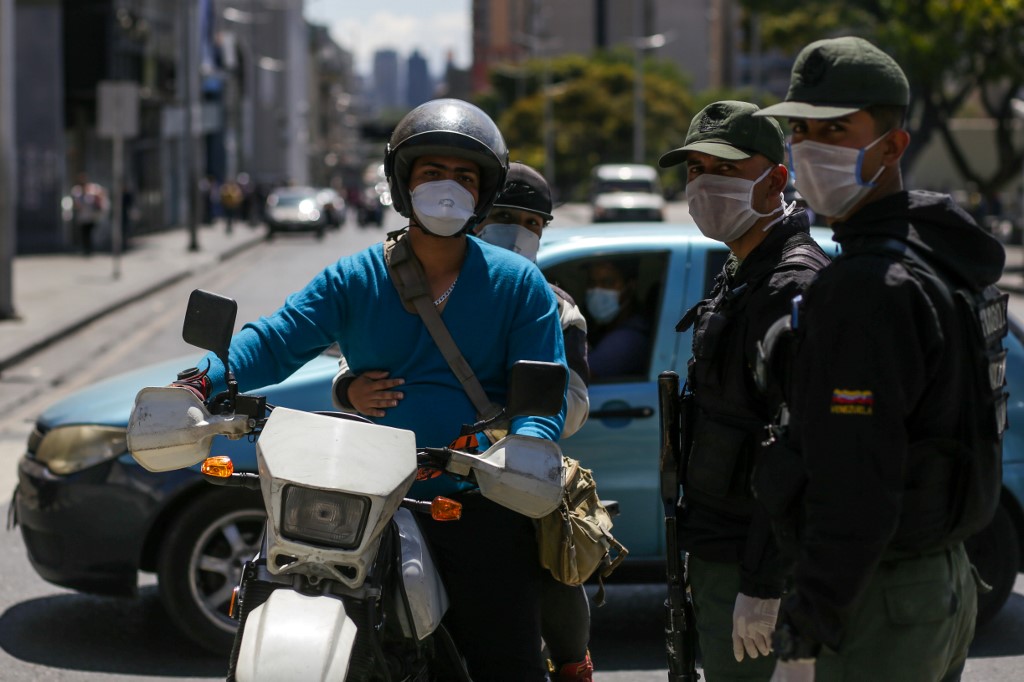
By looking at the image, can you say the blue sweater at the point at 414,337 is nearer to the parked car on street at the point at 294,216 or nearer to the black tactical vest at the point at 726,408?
the black tactical vest at the point at 726,408

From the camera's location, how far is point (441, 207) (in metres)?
3.40

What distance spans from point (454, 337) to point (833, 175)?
38.1 inches

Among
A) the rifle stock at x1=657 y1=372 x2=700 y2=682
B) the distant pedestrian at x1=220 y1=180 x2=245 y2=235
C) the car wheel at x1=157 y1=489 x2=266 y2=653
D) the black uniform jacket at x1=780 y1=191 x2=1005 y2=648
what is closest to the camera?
the black uniform jacket at x1=780 y1=191 x2=1005 y2=648

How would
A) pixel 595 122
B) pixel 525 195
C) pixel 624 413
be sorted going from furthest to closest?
pixel 595 122 → pixel 624 413 → pixel 525 195

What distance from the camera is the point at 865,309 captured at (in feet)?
8.32

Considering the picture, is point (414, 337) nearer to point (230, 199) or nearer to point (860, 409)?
point (860, 409)

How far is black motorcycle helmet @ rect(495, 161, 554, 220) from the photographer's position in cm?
488

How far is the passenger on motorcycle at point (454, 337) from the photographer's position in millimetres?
3285

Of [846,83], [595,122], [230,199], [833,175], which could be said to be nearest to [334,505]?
[833,175]

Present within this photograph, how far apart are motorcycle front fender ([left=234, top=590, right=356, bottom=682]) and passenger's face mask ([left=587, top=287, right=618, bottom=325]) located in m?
3.21

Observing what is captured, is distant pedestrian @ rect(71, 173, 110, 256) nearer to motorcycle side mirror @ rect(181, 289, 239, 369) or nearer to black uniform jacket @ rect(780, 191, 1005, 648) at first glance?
motorcycle side mirror @ rect(181, 289, 239, 369)

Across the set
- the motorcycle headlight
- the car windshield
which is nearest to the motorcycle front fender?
the motorcycle headlight

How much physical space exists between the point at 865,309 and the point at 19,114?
113ft

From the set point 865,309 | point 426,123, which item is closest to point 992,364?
point 865,309
